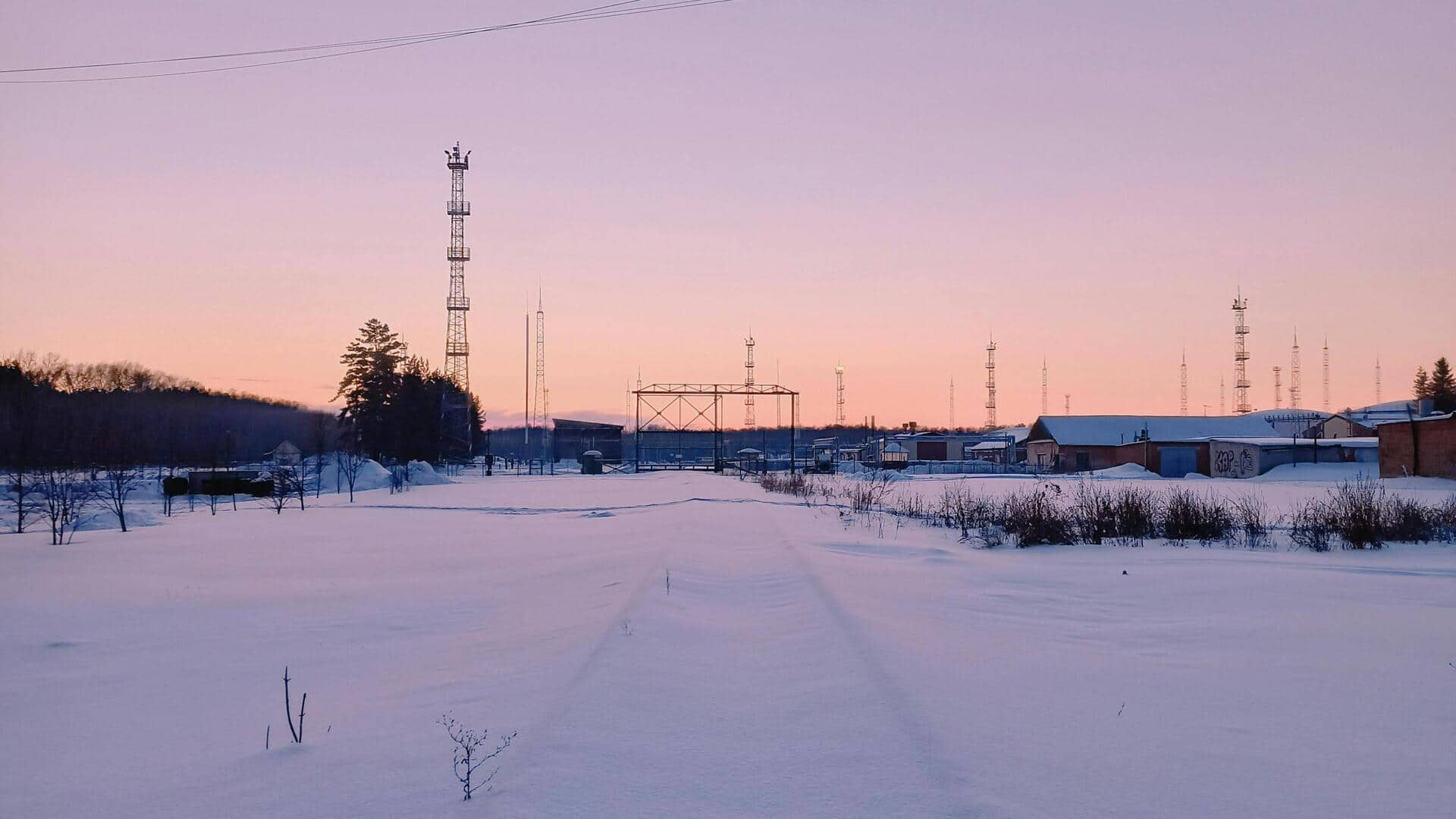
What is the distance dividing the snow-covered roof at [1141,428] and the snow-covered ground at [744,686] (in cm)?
6688

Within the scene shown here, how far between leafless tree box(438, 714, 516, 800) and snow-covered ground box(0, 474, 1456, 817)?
7cm

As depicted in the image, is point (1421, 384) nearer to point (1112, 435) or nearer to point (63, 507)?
point (1112, 435)

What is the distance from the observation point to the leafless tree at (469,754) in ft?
A: 13.4


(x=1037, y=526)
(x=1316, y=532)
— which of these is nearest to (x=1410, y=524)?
(x=1316, y=532)

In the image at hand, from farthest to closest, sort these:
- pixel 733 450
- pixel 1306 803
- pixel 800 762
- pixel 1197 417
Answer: pixel 733 450 → pixel 1197 417 → pixel 800 762 → pixel 1306 803

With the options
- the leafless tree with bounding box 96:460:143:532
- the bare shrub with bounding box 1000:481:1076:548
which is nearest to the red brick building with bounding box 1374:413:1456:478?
the bare shrub with bounding box 1000:481:1076:548

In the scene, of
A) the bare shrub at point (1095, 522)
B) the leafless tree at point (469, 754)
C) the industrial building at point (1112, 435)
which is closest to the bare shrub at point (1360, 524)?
the bare shrub at point (1095, 522)

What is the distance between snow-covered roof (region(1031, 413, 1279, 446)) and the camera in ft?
246

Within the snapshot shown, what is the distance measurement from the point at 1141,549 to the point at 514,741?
12.2 metres

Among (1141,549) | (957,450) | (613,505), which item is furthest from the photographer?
(957,450)

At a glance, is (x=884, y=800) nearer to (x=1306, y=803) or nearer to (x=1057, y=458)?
(x=1306, y=803)

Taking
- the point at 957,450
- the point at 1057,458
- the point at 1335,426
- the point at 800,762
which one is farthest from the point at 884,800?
the point at 957,450

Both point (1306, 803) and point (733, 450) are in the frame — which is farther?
point (733, 450)

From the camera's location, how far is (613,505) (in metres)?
26.5
